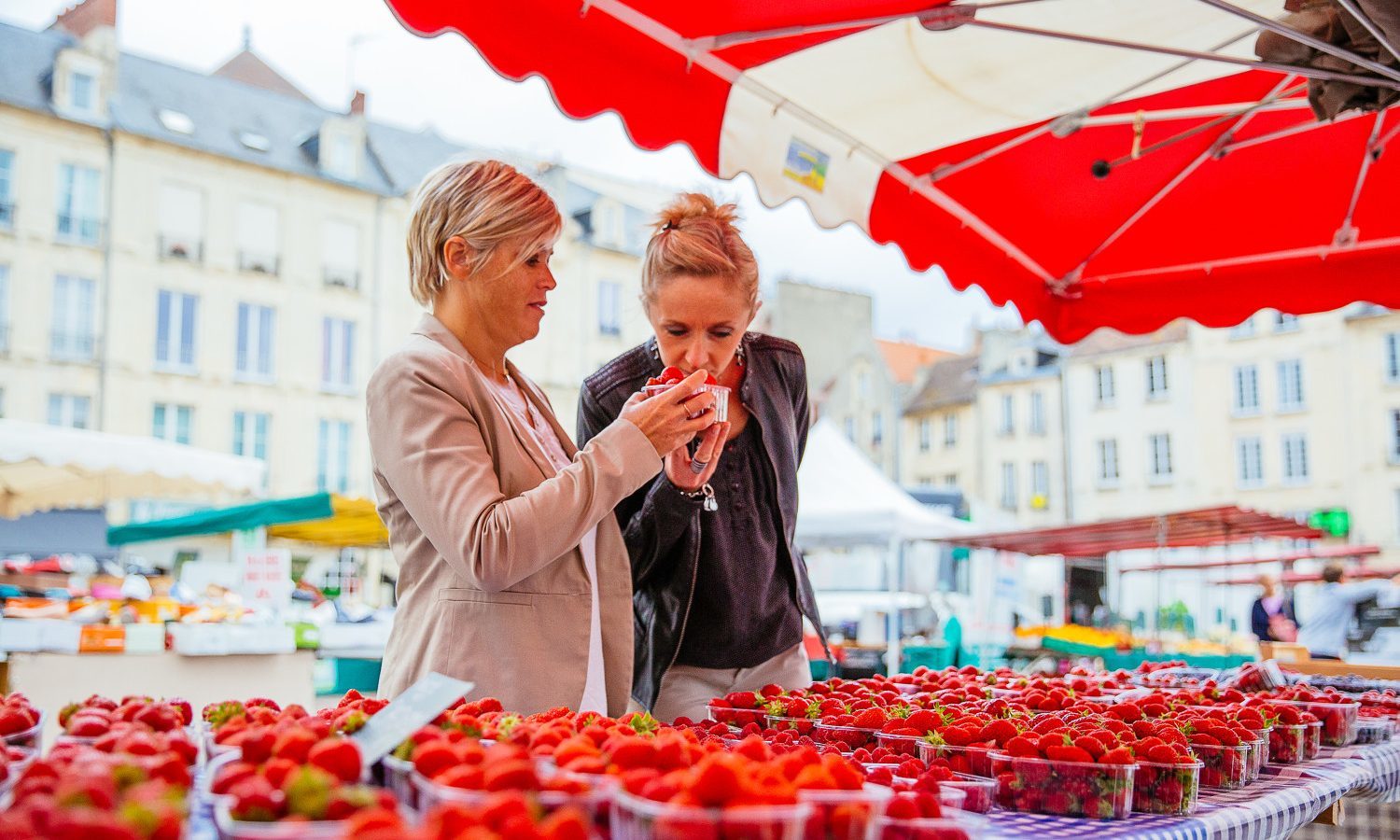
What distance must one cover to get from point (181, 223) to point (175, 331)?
2.37 m

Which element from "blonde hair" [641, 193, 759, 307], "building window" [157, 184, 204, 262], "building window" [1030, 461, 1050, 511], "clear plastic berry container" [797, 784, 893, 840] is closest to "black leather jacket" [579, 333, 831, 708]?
"blonde hair" [641, 193, 759, 307]

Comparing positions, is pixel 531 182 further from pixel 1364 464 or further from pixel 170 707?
pixel 1364 464

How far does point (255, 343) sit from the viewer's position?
25266mm

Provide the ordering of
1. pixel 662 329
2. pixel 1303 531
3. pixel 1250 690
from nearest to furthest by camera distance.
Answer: pixel 662 329 → pixel 1250 690 → pixel 1303 531

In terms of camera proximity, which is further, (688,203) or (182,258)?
(182,258)

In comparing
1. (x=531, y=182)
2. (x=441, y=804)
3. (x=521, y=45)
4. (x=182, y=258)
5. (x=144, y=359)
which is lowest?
(x=441, y=804)

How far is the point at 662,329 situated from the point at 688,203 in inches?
12.4

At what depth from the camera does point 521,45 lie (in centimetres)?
260

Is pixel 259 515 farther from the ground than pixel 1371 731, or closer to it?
farther from the ground

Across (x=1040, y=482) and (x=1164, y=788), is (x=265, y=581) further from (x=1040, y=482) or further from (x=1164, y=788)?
(x=1040, y=482)

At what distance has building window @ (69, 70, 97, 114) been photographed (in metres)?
23.4

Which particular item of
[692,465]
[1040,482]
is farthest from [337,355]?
[692,465]

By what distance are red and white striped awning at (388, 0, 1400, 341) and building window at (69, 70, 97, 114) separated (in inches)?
954

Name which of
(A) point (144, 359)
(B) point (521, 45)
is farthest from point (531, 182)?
(A) point (144, 359)
